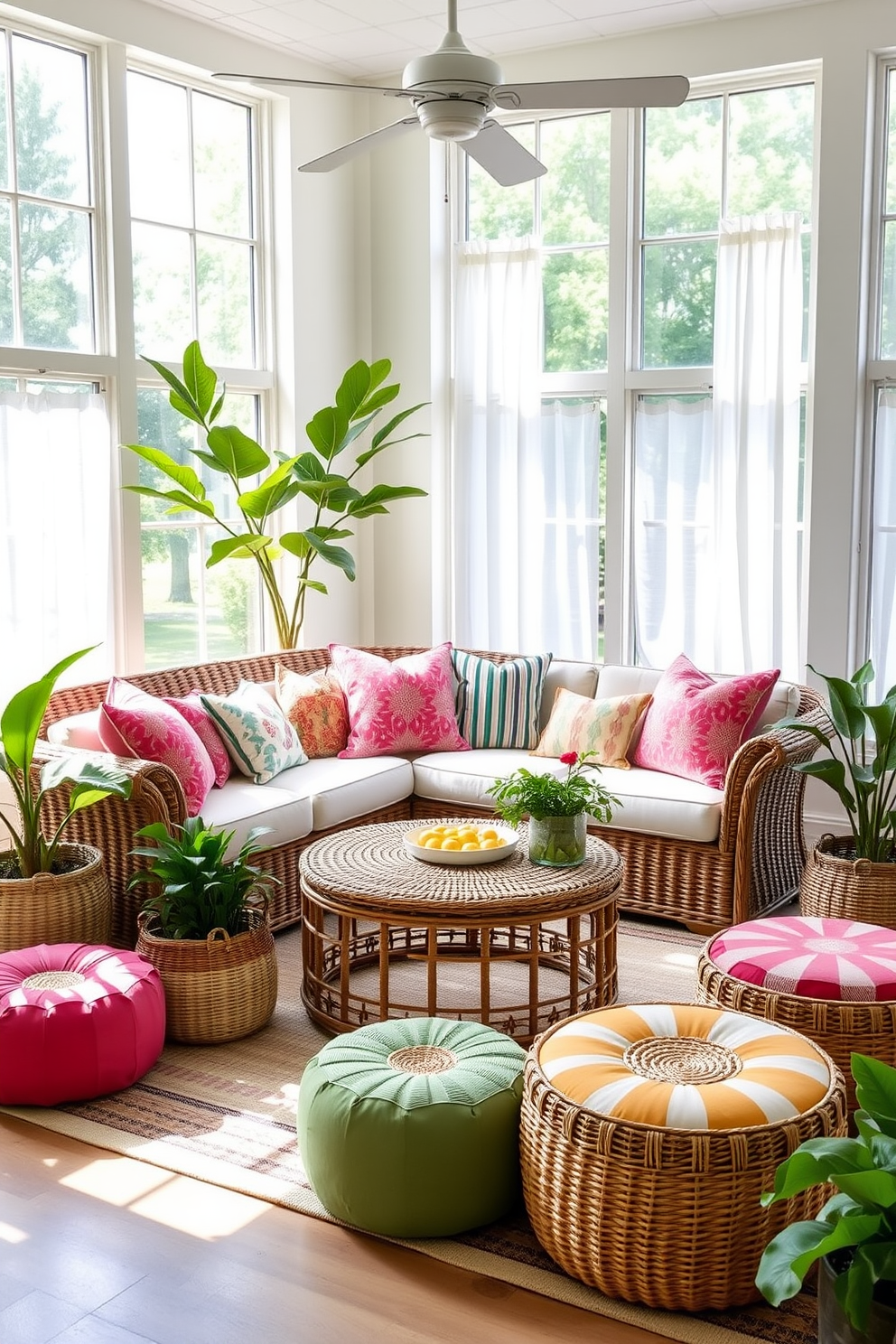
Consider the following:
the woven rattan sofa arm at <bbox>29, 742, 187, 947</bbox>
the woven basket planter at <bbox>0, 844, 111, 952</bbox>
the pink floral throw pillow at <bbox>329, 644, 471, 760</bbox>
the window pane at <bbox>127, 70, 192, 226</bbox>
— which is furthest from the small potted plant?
the window pane at <bbox>127, 70, 192, 226</bbox>

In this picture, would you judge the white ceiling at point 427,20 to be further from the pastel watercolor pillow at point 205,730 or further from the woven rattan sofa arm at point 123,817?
the woven rattan sofa arm at point 123,817

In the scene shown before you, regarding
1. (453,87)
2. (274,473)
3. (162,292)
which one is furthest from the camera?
(162,292)

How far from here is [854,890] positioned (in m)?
3.99

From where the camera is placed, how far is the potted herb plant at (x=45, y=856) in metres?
3.69

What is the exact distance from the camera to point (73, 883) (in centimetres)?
374

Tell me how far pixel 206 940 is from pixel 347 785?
3.77 ft

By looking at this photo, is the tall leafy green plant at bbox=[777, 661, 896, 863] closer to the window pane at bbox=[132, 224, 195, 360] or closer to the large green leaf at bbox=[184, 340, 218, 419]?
the large green leaf at bbox=[184, 340, 218, 419]

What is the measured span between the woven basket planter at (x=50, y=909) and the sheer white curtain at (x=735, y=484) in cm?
278

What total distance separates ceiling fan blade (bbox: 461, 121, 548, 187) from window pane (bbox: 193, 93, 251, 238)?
223 cm

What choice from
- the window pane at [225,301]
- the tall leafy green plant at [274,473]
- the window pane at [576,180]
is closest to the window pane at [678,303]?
the window pane at [576,180]

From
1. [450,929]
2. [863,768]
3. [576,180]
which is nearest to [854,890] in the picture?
[863,768]

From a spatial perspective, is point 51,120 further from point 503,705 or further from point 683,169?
point 503,705

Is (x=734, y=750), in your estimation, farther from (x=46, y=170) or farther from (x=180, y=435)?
(x=46, y=170)

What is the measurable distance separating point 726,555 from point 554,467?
2.90 feet
